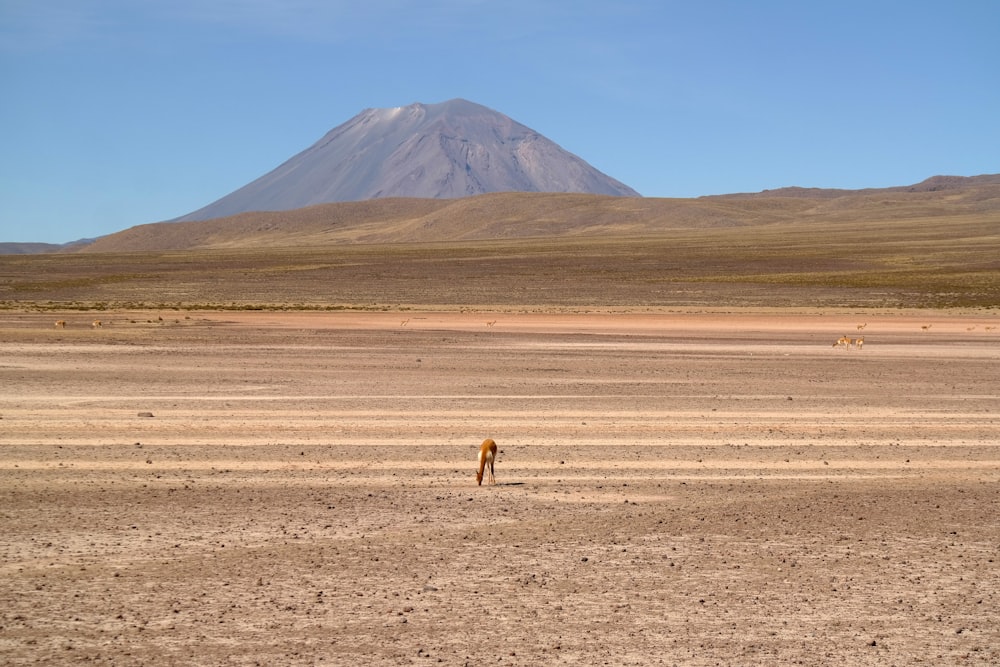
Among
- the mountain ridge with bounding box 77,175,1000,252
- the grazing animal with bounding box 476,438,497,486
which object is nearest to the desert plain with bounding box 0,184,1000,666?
the grazing animal with bounding box 476,438,497,486

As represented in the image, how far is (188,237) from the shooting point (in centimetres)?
18425

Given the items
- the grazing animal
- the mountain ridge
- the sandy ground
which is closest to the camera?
the sandy ground

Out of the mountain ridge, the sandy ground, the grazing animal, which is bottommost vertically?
the sandy ground

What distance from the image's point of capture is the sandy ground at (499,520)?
6625 mm

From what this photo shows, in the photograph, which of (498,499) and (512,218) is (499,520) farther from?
(512,218)

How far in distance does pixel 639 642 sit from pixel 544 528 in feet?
8.61

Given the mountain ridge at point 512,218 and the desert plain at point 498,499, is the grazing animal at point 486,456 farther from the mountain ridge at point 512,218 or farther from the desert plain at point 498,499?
the mountain ridge at point 512,218

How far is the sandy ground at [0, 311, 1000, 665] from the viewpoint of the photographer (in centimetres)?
662

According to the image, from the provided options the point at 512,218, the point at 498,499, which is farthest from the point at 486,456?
the point at 512,218

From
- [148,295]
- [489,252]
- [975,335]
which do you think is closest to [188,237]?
[489,252]

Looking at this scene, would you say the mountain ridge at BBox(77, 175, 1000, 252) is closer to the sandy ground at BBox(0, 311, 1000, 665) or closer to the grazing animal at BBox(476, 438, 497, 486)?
the sandy ground at BBox(0, 311, 1000, 665)

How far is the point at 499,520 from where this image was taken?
30.7 ft

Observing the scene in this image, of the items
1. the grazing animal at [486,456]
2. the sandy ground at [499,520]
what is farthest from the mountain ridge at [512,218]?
the grazing animal at [486,456]

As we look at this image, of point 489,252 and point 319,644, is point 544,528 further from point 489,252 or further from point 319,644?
point 489,252
